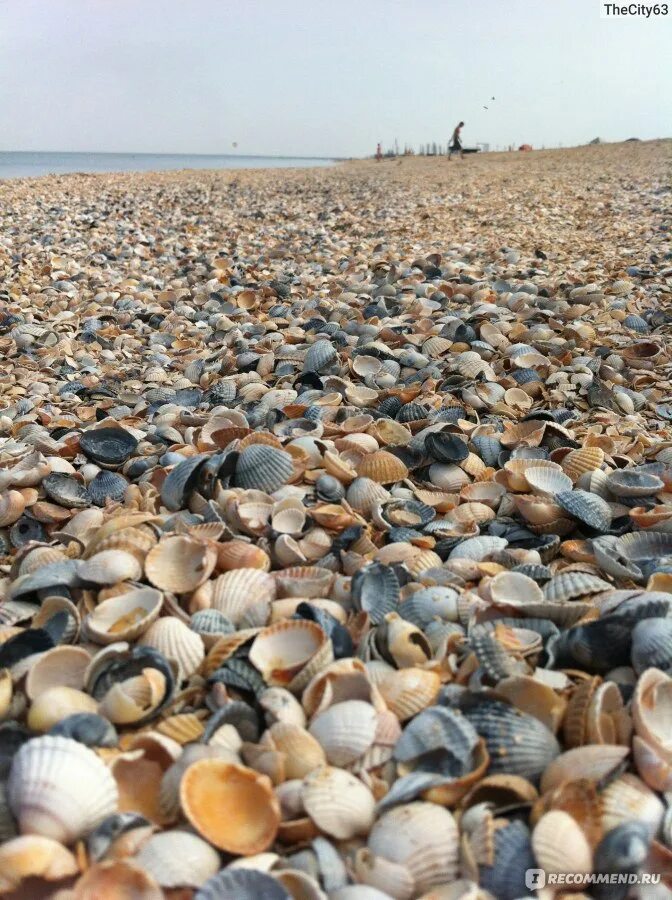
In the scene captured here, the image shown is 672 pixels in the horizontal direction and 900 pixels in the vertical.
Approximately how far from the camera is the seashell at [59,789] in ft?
5.30

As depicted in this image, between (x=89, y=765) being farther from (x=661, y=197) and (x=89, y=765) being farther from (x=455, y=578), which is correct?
(x=661, y=197)

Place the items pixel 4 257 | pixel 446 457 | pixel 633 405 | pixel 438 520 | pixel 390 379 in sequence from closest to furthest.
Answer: pixel 438 520
pixel 446 457
pixel 633 405
pixel 390 379
pixel 4 257

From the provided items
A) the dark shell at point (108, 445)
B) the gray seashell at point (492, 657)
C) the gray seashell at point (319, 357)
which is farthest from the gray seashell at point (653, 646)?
the gray seashell at point (319, 357)

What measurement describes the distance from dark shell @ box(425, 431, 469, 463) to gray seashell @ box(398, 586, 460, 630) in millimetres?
1253

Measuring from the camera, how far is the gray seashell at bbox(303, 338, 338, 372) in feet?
17.2

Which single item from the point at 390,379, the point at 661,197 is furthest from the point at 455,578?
the point at 661,197

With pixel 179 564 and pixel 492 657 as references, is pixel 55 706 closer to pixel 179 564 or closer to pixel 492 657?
pixel 179 564

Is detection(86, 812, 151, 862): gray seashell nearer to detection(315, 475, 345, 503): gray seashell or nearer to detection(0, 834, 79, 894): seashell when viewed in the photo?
detection(0, 834, 79, 894): seashell

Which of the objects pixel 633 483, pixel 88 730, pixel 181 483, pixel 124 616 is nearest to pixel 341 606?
pixel 124 616

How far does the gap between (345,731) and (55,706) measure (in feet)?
2.60

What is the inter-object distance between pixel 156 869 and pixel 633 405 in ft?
13.2

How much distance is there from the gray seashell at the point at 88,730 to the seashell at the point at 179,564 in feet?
2.16

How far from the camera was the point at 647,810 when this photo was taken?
5.41 feet

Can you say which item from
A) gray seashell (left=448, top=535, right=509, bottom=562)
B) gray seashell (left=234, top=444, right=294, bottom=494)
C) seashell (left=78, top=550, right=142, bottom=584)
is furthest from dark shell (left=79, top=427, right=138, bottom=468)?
gray seashell (left=448, top=535, right=509, bottom=562)
